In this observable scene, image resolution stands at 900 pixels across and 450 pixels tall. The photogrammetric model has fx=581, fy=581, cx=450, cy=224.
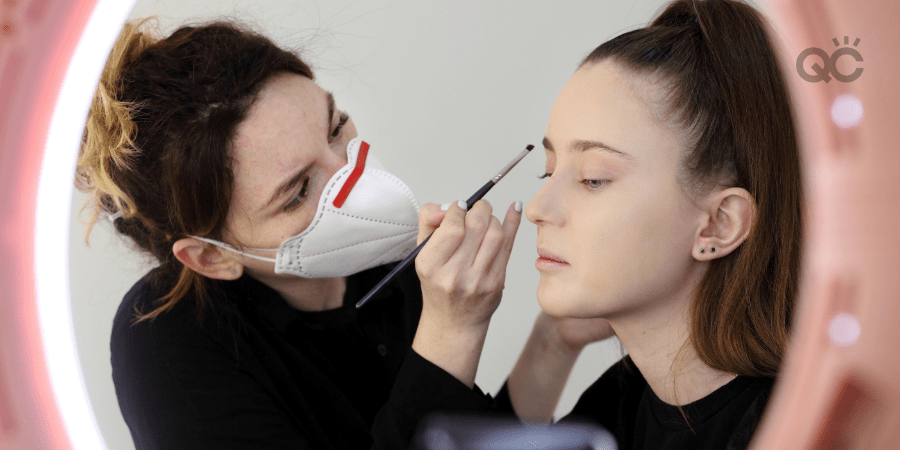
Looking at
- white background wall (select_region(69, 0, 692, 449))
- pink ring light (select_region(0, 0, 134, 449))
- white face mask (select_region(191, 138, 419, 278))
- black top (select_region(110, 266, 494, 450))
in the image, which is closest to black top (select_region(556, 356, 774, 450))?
white background wall (select_region(69, 0, 692, 449))

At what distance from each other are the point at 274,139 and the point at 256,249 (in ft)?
0.74

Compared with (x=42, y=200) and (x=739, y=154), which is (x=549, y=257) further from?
(x=42, y=200)

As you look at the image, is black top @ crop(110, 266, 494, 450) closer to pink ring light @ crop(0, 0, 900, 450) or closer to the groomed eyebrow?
pink ring light @ crop(0, 0, 900, 450)

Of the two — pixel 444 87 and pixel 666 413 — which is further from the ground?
pixel 444 87

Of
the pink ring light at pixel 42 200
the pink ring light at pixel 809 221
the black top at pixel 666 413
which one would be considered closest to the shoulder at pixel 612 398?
the black top at pixel 666 413

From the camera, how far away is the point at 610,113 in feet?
2.55

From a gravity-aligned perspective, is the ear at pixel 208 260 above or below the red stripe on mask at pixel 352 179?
below

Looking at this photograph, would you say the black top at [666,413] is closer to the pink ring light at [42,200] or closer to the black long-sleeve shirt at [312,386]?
the black long-sleeve shirt at [312,386]

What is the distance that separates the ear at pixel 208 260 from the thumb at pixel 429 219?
0.38 metres

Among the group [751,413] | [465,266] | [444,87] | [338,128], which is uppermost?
[444,87]

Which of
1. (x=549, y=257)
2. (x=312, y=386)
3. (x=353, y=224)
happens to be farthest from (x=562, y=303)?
(x=312, y=386)

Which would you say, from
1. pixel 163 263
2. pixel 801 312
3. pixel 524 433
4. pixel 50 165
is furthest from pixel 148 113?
pixel 801 312

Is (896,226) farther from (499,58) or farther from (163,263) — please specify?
(163,263)

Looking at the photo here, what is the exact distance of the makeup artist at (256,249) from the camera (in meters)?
0.86
